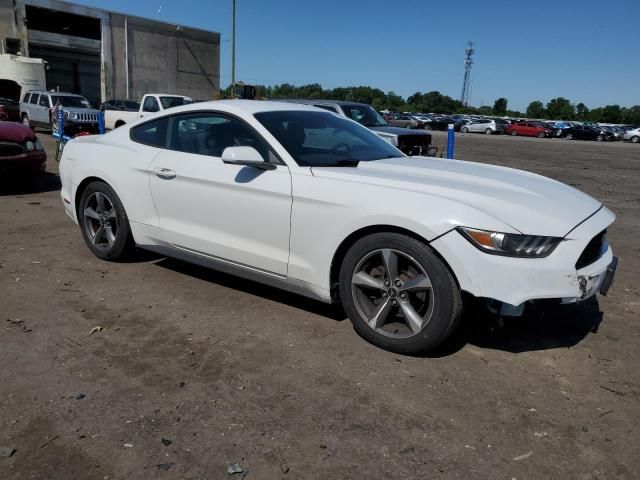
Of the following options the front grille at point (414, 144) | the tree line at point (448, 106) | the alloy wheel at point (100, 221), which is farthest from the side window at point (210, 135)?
the tree line at point (448, 106)

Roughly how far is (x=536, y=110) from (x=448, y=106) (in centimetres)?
1677

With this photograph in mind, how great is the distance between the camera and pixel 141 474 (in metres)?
2.28

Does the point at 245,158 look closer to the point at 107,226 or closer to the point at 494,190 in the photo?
the point at 494,190

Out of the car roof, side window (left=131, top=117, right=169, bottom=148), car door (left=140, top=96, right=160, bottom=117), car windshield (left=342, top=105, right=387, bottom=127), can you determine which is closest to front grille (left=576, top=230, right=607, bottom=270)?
the car roof

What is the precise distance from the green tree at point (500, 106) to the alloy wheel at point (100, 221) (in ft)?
347

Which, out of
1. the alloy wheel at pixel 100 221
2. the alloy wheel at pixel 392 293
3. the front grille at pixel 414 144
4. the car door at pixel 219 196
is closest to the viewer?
the alloy wheel at pixel 392 293

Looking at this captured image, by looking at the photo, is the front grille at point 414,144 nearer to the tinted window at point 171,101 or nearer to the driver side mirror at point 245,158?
the driver side mirror at point 245,158

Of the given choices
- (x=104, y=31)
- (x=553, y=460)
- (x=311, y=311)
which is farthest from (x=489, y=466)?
(x=104, y=31)

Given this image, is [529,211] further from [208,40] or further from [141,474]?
[208,40]

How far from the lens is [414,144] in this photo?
37.3ft

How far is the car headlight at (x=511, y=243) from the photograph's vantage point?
9.89ft

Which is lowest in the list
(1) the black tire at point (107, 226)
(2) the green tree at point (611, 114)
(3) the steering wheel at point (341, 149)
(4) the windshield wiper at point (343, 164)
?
(1) the black tire at point (107, 226)

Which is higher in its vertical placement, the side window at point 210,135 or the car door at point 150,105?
the car door at point 150,105

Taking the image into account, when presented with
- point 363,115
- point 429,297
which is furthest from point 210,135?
point 363,115
